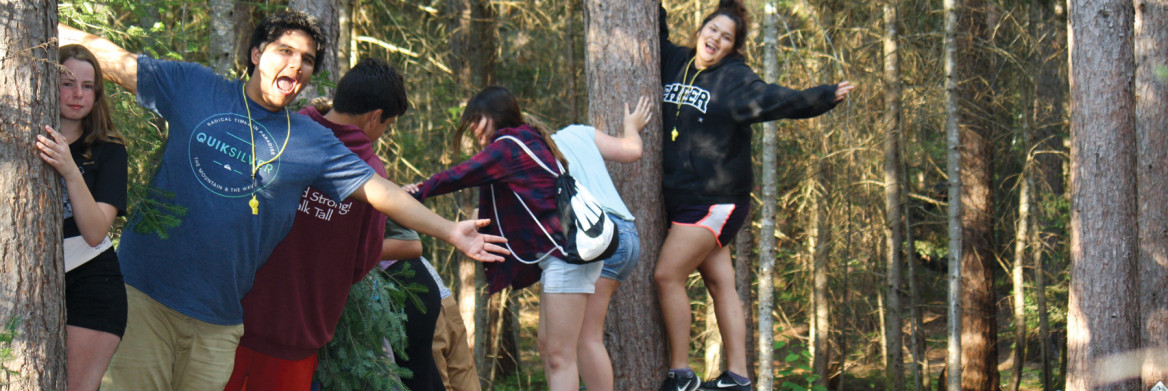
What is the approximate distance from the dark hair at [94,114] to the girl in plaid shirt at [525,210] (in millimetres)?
1328

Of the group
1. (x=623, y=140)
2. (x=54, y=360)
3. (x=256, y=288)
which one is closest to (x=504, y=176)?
(x=623, y=140)

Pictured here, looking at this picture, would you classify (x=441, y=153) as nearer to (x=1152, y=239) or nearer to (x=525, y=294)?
(x=525, y=294)

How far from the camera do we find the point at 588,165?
4.30 meters

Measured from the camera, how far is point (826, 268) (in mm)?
12695

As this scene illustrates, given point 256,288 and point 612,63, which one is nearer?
point 256,288

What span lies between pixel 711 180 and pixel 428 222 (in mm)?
2111

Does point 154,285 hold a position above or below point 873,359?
above

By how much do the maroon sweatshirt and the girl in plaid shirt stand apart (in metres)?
0.52

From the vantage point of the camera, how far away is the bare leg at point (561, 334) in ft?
13.5

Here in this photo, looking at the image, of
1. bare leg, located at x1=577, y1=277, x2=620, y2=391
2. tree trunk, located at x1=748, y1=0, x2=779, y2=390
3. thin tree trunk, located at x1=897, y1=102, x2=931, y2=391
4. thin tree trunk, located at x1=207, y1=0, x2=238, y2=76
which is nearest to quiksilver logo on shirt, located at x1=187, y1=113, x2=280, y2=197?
bare leg, located at x1=577, y1=277, x2=620, y2=391

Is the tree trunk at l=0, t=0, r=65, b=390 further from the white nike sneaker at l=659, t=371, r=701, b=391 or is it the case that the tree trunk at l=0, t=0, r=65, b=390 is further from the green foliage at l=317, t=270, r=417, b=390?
the white nike sneaker at l=659, t=371, r=701, b=391

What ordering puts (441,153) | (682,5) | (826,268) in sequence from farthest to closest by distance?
(826,268), (441,153), (682,5)

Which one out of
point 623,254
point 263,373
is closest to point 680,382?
point 623,254

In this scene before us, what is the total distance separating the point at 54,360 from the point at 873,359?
1468cm
